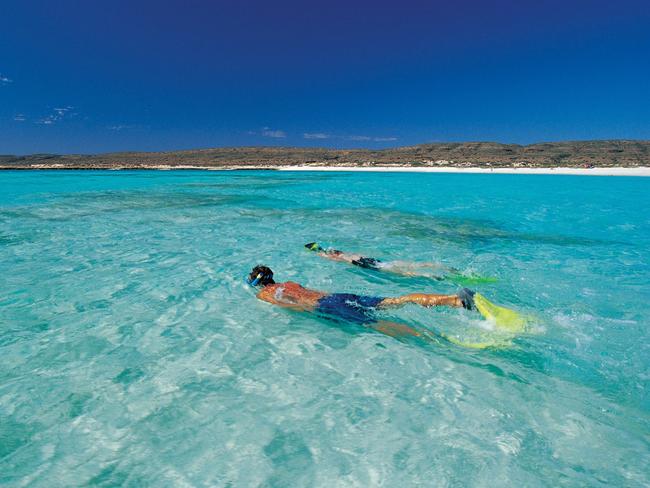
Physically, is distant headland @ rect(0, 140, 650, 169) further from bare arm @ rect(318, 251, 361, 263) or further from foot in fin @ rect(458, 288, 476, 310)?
foot in fin @ rect(458, 288, 476, 310)

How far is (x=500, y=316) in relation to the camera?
4812 mm

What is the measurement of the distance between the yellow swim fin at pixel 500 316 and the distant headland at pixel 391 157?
Answer: 179ft

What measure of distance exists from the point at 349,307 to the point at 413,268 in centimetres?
271

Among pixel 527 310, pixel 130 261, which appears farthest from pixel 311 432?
pixel 130 261

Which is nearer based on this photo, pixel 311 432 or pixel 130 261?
pixel 311 432

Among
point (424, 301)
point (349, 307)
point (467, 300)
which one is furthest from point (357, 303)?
point (467, 300)

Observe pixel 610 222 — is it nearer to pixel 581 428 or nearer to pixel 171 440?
pixel 581 428

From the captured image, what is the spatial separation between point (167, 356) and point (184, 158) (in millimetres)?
91757

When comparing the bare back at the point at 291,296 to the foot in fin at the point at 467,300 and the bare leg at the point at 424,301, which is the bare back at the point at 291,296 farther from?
the foot in fin at the point at 467,300

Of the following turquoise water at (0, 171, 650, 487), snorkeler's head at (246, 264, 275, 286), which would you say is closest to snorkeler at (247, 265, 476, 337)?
turquoise water at (0, 171, 650, 487)

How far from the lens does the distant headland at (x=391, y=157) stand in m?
58.7

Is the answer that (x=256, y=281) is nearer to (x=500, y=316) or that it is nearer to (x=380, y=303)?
(x=380, y=303)

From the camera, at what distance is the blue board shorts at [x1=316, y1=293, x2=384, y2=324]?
498 centimetres

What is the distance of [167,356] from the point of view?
4156mm
